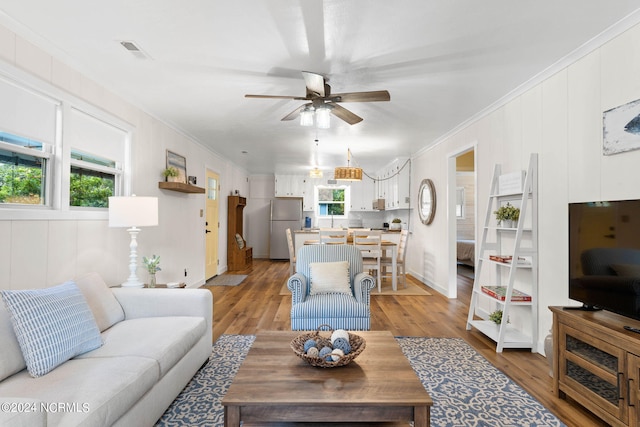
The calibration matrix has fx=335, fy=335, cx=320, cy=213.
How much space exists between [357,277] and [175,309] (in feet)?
5.32

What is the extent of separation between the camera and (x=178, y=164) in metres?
4.77

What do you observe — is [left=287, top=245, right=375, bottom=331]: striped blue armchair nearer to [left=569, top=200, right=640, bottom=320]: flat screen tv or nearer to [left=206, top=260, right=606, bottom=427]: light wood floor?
[left=206, top=260, right=606, bottom=427]: light wood floor

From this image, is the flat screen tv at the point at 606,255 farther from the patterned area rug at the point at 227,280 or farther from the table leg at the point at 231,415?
the patterned area rug at the point at 227,280

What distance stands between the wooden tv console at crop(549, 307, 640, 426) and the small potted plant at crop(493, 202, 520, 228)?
3.71 feet

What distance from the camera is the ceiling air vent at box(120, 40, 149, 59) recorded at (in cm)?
242

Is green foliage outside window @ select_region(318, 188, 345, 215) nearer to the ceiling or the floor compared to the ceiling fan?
nearer to the floor

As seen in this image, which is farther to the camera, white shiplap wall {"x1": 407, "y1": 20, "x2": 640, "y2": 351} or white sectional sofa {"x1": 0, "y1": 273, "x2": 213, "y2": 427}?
white shiplap wall {"x1": 407, "y1": 20, "x2": 640, "y2": 351}

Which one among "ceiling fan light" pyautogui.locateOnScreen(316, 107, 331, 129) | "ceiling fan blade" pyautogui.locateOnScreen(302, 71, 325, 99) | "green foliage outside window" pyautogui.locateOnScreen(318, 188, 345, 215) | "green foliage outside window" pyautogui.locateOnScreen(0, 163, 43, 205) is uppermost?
"ceiling fan blade" pyautogui.locateOnScreen(302, 71, 325, 99)

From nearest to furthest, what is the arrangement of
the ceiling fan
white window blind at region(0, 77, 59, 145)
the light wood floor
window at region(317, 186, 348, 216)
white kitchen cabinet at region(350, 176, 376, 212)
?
white window blind at region(0, 77, 59, 145)
the light wood floor
the ceiling fan
white kitchen cabinet at region(350, 176, 376, 212)
window at region(317, 186, 348, 216)

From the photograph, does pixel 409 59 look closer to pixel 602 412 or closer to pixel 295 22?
pixel 295 22

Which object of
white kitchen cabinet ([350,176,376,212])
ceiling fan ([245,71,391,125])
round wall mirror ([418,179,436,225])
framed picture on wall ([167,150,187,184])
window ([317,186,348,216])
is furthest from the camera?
window ([317,186,348,216])

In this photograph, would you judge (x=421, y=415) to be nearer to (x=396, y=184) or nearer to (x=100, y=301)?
(x=100, y=301)

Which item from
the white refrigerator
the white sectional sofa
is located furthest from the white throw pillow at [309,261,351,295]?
the white refrigerator

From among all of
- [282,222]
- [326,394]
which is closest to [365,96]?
[326,394]
